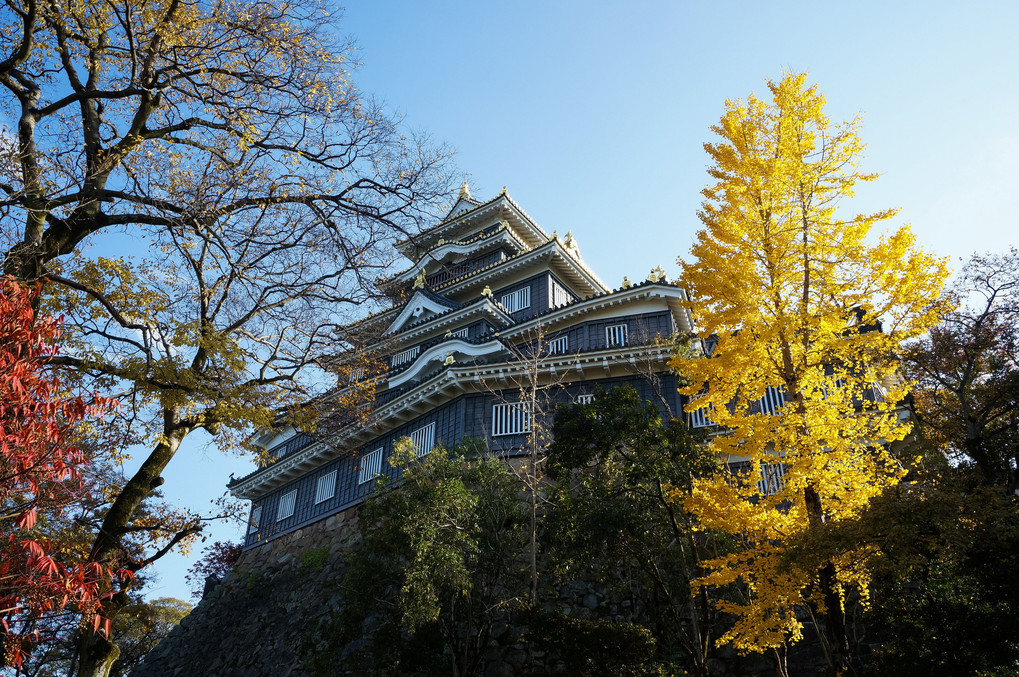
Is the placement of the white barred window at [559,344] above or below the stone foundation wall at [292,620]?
above

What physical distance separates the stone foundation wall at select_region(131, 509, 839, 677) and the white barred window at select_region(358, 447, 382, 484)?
4.65 feet

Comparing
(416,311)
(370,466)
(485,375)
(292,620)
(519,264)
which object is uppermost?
(519,264)

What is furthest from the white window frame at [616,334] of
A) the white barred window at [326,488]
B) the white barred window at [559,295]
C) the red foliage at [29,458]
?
the red foliage at [29,458]

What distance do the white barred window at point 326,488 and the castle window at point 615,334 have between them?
1312 centimetres

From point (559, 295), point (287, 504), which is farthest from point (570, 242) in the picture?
point (287, 504)

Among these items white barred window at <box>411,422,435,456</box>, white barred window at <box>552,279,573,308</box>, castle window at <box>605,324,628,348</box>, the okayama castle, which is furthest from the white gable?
castle window at <box>605,324,628,348</box>

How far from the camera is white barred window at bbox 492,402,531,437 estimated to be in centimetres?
2305

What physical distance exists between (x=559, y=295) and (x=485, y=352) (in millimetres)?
5750

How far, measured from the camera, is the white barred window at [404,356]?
1283 inches

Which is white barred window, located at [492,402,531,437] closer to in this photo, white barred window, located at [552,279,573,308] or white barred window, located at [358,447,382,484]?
white barred window, located at [358,447,382,484]

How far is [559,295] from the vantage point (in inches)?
1228

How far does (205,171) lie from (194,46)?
1.75m

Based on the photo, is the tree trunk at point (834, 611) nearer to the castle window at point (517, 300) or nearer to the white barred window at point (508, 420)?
the white barred window at point (508, 420)

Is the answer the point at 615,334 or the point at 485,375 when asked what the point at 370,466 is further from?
the point at 615,334
